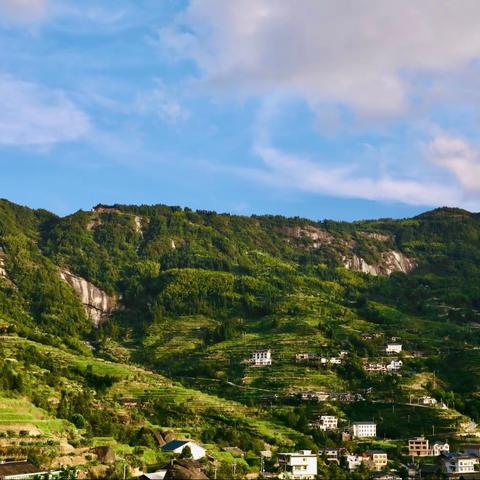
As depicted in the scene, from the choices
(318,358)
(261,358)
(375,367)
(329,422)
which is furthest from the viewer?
(261,358)

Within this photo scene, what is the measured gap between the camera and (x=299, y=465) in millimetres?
91562

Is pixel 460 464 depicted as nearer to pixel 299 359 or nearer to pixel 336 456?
pixel 336 456

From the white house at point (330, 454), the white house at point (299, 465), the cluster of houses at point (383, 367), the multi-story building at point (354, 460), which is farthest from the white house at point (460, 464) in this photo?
the cluster of houses at point (383, 367)

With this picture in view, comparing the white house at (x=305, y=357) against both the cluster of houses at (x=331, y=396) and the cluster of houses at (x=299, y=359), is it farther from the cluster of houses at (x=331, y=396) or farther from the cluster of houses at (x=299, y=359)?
the cluster of houses at (x=331, y=396)

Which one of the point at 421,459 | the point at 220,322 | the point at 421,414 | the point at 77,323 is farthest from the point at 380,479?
the point at 77,323

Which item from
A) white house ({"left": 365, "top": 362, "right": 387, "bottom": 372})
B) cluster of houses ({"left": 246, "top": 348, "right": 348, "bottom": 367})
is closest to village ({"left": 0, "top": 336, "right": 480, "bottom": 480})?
white house ({"left": 365, "top": 362, "right": 387, "bottom": 372})

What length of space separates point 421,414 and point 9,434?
7046 centimetres

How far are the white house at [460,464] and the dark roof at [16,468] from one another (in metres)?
51.3

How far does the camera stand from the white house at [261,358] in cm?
15750

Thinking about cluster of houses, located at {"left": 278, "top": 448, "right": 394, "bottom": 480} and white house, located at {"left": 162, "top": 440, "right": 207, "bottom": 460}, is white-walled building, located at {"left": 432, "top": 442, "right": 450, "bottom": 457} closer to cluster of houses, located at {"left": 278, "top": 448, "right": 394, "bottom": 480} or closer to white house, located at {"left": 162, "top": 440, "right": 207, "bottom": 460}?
cluster of houses, located at {"left": 278, "top": 448, "right": 394, "bottom": 480}

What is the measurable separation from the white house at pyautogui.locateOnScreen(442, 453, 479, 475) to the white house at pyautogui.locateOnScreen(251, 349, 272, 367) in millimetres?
57254

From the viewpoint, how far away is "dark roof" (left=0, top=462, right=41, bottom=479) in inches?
2689

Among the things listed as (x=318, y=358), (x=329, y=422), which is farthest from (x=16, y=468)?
(x=318, y=358)

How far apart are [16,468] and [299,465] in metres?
33.3
